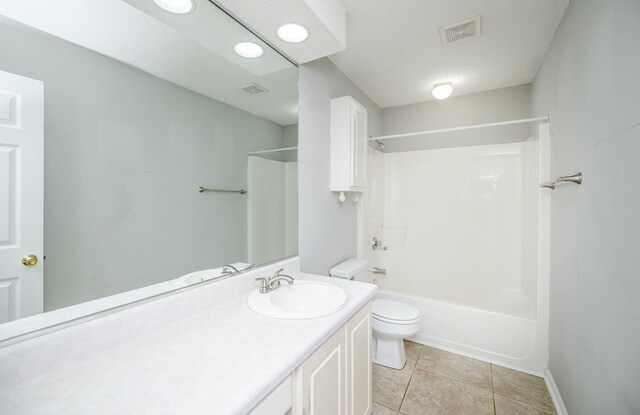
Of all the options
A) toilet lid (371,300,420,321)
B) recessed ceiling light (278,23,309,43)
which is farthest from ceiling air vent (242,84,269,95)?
toilet lid (371,300,420,321)

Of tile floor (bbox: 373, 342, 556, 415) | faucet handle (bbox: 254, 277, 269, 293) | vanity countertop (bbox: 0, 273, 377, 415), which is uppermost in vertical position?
faucet handle (bbox: 254, 277, 269, 293)

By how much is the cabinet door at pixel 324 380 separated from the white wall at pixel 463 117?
254cm

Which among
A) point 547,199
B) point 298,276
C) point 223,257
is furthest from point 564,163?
point 223,257

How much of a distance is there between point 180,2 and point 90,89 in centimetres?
59

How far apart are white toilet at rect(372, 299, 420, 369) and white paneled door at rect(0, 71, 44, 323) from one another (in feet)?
6.18

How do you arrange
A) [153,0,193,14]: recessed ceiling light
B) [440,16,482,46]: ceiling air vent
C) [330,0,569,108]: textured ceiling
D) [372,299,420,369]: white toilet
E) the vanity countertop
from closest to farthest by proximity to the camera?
the vanity countertop, [153,0,193,14]: recessed ceiling light, [330,0,569,108]: textured ceiling, [440,16,482,46]: ceiling air vent, [372,299,420,369]: white toilet

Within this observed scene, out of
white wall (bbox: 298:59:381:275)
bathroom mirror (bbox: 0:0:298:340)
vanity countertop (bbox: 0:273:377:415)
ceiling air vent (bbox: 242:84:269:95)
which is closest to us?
vanity countertop (bbox: 0:273:377:415)

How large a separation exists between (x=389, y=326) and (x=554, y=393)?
42.2 inches

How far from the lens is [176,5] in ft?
3.67

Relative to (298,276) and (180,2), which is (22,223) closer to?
(180,2)

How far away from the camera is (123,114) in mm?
917

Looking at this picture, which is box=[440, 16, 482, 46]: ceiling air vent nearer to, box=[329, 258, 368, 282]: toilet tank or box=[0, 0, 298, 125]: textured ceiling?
box=[0, 0, 298, 125]: textured ceiling

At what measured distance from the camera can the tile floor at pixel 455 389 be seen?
165 centimetres

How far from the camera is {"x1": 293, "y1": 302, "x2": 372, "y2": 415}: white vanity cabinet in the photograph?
901 millimetres
